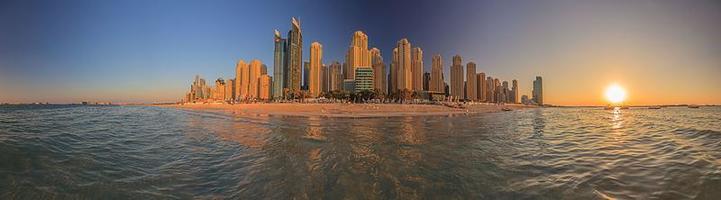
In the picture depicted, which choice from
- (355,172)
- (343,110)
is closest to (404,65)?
(343,110)

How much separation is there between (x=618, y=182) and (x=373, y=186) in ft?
15.3

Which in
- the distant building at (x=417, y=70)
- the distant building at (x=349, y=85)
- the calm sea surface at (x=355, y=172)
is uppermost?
the distant building at (x=417, y=70)

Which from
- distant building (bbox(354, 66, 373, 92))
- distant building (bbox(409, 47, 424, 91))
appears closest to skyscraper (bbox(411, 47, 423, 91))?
distant building (bbox(409, 47, 424, 91))

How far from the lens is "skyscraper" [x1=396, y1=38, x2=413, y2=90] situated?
191 meters

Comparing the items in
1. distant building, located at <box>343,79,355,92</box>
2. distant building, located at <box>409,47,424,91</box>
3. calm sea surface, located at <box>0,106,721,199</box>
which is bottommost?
calm sea surface, located at <box>0,106,721,199</box>

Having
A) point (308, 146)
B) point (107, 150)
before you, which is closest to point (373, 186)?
point (308, 146)

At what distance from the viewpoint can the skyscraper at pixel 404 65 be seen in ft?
628

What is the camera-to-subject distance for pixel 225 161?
26.8 ft

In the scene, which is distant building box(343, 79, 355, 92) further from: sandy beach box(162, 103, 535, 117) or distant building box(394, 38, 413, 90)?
sandy beach box(162, 103, 535, 117)

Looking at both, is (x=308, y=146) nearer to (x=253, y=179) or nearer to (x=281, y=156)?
(x=281, y=156)

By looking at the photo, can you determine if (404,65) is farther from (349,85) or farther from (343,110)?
(343,110)

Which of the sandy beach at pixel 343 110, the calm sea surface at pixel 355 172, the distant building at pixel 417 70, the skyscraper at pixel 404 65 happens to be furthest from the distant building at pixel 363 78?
the calm sea surface at pixel 355 172

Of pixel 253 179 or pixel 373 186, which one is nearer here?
pixel 373 186

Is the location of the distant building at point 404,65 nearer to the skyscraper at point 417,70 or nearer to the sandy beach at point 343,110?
the skyscraper at point 417,70
